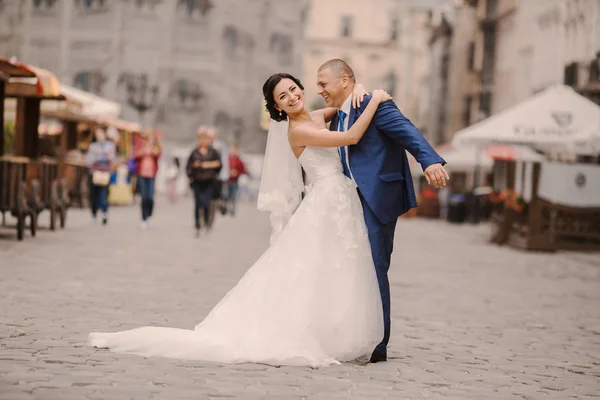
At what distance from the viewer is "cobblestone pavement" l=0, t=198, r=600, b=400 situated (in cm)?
661

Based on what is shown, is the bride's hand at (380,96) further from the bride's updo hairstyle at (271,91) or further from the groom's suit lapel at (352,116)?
the bride's updo hairstyle at (271,91)

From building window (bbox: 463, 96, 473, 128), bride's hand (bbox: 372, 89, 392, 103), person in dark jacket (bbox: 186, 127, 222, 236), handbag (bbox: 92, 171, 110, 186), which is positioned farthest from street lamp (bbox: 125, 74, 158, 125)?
bride's hand (bbox: 372, 89, 392, 103)

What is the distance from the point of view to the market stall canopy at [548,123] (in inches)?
949

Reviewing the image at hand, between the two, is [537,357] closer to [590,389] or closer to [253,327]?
[590,389]

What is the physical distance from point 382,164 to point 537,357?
73.8 inches

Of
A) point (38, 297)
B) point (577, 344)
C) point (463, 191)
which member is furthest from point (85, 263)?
point (463, 191)

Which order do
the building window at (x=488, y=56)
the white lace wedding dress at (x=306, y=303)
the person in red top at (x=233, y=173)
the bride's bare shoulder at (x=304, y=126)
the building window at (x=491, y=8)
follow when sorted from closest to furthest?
the white lace wedding dress at (x=306, y=303) < the bride's bare shoulder at (x=304, y=126) < the person in red top at (x=233, y=173) < the building window at (x=491, y=8) < the building window at (x=488, y=56)

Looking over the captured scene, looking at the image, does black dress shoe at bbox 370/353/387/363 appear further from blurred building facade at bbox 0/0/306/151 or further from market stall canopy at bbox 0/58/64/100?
blurred building facade at bbox 0/0/306/151

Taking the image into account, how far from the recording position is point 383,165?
7906 mm

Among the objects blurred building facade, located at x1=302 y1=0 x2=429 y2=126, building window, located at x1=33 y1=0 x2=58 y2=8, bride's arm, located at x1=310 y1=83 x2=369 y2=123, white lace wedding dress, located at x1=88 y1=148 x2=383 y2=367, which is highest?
blurred building facade, located at x1=302 y1=0 x2=429 y2=126

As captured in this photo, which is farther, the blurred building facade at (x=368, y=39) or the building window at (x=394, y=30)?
the building window at (x=394, y=30)

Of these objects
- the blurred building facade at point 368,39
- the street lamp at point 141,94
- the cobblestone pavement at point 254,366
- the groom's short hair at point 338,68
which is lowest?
the cobblestone pavement at point 254,366

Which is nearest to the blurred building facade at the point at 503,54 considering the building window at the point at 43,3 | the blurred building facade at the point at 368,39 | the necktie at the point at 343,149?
the blurred building facade at the point at 368,39

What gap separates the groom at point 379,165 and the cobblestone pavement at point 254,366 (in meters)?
0.73
